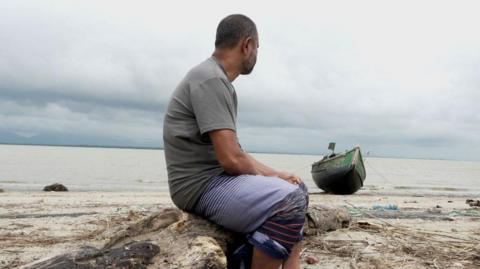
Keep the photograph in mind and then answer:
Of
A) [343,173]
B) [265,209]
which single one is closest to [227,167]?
[265,209]

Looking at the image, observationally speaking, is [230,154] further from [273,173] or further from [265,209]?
[273,173]

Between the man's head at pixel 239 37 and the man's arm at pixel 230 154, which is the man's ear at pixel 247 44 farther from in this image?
the man's arm at pixel 230 154

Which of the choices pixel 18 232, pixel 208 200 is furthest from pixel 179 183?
pixel 18 232

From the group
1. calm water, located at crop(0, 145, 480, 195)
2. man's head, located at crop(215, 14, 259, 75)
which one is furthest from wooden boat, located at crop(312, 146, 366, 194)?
man's head, located at crop(215, 14, 259, 75)

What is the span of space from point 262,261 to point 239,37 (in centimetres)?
144

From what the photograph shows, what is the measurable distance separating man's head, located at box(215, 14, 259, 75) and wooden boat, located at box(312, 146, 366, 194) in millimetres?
12800

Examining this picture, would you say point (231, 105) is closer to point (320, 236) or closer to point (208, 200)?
point (208, 200)

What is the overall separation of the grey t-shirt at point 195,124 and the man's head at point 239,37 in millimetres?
144

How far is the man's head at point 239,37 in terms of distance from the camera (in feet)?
9.95

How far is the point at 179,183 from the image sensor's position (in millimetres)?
3084

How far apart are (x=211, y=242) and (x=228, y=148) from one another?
612mm

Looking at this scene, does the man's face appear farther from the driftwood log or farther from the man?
the driftwood log

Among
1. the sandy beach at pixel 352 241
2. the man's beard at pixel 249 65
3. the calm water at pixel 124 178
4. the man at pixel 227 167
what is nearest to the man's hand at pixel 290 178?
the man at pixel 227 167

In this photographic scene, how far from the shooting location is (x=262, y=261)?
280 centimetres
